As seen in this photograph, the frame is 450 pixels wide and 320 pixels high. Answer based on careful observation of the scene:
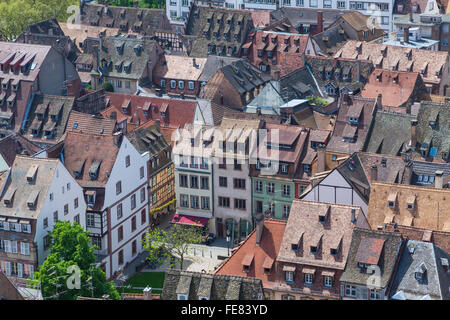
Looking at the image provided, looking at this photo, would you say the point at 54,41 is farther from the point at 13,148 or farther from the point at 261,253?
the point at 261,253

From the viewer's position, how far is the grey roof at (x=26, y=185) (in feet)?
299

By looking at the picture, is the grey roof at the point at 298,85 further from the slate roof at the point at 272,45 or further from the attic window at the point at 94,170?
the attic window at the point at 94,170

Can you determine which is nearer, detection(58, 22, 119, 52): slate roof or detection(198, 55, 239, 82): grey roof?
detection(198, 55, 239, 82): grey roof

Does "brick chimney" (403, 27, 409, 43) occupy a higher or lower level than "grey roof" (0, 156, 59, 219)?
higher

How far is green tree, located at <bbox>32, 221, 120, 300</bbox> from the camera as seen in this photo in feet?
266

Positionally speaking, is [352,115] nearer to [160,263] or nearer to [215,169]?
[215,169]

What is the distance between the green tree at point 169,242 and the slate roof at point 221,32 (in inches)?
2722

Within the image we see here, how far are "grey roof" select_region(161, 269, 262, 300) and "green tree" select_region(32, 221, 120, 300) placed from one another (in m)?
9.30

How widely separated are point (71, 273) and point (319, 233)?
2521 centimetres

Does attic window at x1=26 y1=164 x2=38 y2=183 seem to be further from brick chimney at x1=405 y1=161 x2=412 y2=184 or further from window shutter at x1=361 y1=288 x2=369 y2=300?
brick chimney at x1=405 y1=161 x2=412 y2=184

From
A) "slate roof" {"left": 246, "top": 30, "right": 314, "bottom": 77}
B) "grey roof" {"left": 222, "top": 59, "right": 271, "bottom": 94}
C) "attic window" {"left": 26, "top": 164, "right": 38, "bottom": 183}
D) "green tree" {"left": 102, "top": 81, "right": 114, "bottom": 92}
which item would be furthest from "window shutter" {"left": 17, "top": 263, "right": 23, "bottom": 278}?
"slate roof" {"left": 246, "top": 30, "right": 314, "bottom": 77}

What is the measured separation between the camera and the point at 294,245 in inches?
3282
